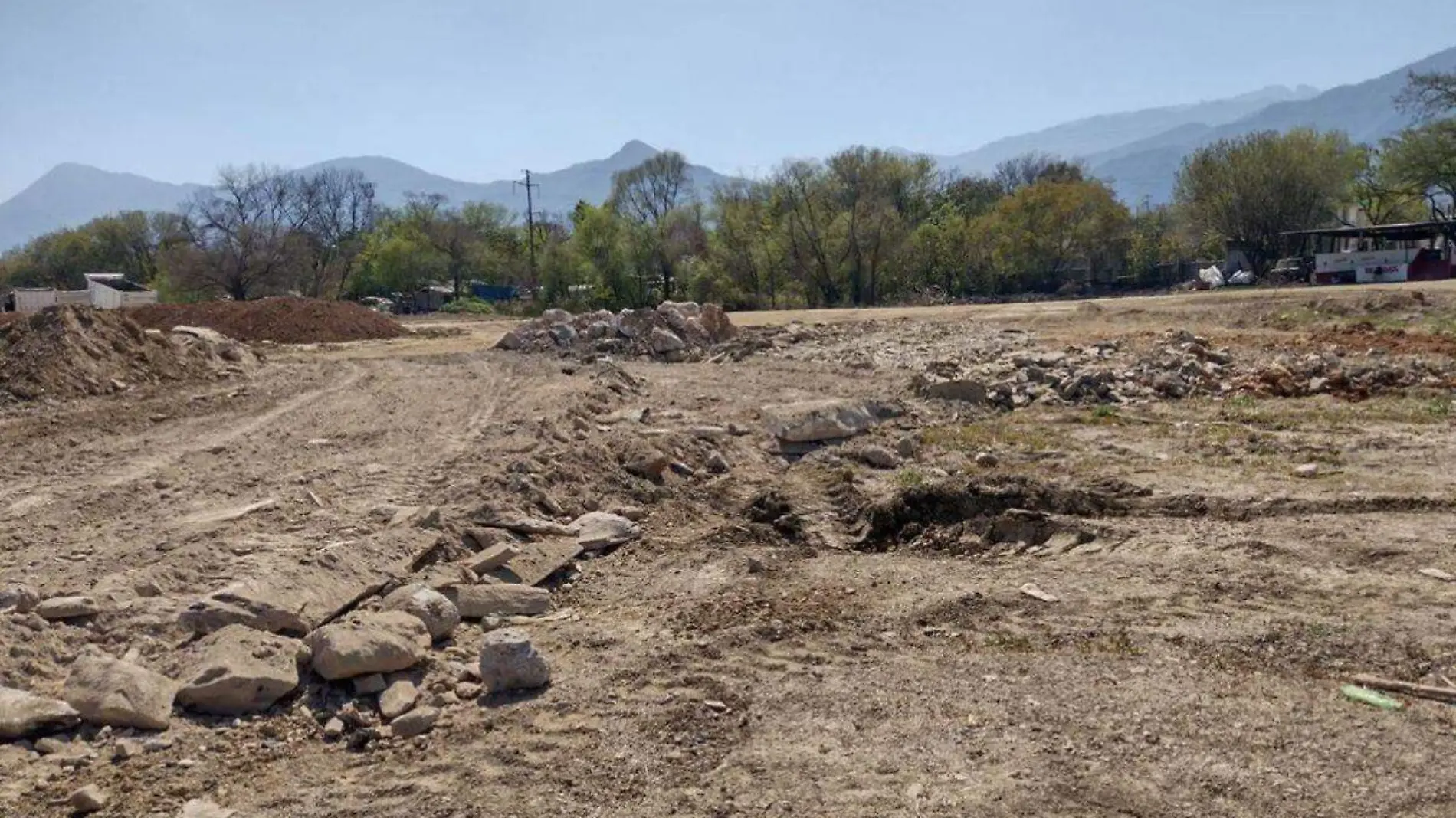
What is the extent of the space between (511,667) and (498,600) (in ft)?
4.99

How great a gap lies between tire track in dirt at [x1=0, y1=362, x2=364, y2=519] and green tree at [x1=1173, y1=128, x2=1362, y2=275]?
41567 mm

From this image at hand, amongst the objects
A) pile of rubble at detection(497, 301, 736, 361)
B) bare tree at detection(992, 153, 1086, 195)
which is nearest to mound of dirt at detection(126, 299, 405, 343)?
pile of rubble at detection(497, 301, 736, 361)

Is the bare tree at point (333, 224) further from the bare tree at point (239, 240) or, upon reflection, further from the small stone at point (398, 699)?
the small stone at point (398, 699)

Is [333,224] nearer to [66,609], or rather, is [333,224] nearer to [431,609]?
[66,609]

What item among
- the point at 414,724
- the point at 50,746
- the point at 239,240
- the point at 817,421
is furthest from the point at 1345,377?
the point at 239,240

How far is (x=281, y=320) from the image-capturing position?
30359 mm

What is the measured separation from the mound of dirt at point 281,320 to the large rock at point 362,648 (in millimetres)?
24423

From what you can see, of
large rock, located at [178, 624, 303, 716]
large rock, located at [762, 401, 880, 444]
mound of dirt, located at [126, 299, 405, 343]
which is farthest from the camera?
mound of dirt, located at [126, 299, 405, 343]

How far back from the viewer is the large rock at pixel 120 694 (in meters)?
5.36

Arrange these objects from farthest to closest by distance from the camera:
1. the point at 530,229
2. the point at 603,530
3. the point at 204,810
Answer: the point at 530,229 < the point at 603,530 < the point at 204,810

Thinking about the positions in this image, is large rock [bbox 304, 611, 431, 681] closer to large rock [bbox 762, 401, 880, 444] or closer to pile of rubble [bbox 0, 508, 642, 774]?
pile of rubble [bbox 0, 508, 642, 774]

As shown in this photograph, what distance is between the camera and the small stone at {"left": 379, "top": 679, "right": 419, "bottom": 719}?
5656 millimetres

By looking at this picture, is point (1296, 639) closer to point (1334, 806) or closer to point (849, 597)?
point (1334, 806)

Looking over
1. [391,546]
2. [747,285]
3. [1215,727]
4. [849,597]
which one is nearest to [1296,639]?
[1215,727]
